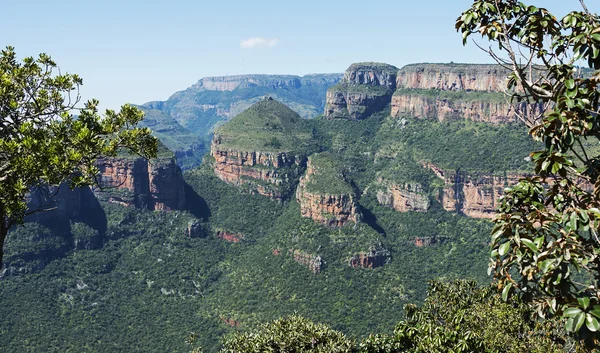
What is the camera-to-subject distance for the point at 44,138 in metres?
18.5

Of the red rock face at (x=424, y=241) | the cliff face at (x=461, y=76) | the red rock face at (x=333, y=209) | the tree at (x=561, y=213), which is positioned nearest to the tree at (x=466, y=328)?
the tree at (x=561, y=213)

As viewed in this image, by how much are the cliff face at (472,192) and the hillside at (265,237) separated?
352mm

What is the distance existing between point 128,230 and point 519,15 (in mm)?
153380

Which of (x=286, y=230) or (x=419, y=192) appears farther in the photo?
(x=419, y=192)

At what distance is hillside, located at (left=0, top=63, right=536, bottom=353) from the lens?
4370 inches

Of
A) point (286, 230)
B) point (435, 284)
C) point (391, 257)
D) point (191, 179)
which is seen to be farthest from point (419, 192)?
point (435, 284)

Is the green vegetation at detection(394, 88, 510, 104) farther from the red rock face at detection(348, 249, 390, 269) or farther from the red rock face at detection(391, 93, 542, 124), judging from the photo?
the red rock face at detection(348, 249, 390, 269)

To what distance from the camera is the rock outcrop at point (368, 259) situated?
125500 mm

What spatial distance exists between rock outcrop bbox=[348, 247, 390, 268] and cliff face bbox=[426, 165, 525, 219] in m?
37.8

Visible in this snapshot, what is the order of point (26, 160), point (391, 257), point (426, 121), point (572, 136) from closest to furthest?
point (572, 136)
point (26, 160)
point (391, 257)
point (426, 121)

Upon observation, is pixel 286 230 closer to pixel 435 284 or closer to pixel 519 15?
pixel 435 284

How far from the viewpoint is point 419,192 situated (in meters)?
160

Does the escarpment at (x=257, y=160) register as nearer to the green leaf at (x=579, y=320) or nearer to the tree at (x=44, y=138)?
the tree at (x=44, y=138)

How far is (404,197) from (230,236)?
59.0m
